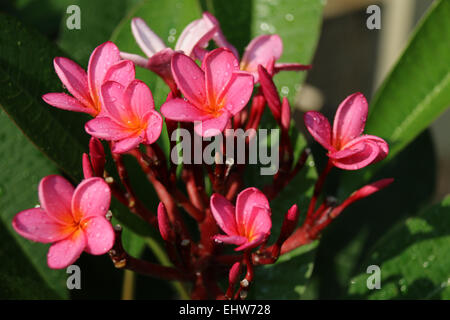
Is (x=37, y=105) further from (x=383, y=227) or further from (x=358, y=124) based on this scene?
(x=383, y=227)

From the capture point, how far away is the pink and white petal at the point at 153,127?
1.80 feet

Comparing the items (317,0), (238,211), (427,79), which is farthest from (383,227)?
(238,211)

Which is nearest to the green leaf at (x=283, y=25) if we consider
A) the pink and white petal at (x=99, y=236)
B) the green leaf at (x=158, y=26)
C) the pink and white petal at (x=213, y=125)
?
the green leaf at (x=158, y=26)

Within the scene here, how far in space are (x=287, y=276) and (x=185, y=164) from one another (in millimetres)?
261

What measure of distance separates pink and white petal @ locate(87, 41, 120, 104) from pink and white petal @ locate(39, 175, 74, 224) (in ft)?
0.39

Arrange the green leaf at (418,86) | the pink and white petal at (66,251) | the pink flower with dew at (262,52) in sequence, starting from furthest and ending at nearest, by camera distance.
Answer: the green leaf at (418,86) → the pink flower with dew at (262,52) → the pink and white petal at (66,251)

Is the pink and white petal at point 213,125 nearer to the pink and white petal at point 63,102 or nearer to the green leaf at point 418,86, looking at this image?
the pink and white petal at point 63,102

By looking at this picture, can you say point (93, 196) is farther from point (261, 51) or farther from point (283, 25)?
point (283, 25)

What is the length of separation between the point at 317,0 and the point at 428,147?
0.42 metres

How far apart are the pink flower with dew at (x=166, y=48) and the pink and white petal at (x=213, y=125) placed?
0.34 ft

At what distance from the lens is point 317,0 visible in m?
0.91

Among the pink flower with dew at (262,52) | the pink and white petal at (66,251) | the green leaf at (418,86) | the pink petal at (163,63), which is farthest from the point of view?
the green leaf at (418,86)

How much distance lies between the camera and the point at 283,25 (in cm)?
92

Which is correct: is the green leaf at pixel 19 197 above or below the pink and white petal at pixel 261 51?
below
